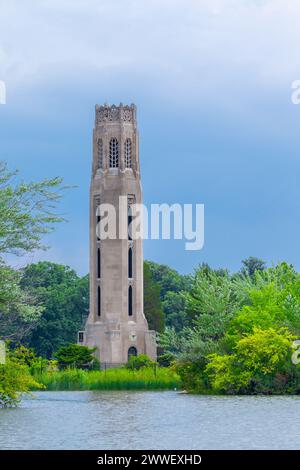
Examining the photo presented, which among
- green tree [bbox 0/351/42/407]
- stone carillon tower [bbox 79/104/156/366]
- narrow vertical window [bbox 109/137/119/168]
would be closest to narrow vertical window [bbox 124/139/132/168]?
stone carillon tower [bbox 79/104/156/366]

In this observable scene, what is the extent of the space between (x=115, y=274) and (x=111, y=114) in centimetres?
1454

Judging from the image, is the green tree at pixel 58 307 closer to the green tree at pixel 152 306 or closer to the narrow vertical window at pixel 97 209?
the green tree at pixel 152 306

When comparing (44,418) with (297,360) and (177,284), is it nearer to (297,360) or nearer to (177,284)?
(297,360)

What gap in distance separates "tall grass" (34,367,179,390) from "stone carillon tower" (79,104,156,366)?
3405cm

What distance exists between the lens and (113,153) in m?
107

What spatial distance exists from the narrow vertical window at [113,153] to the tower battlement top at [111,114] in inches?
75.5

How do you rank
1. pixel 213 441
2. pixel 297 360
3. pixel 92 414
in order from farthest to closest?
1. pixel 297 360
2. pixel 92 414
3. pixel 213 441

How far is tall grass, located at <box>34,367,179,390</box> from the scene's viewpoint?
216 feet

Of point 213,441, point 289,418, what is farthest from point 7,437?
point 289,418

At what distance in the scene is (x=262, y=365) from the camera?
52.5 metres

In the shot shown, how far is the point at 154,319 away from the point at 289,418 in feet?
235

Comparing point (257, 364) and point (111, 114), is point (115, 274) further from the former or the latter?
point (257, 364)

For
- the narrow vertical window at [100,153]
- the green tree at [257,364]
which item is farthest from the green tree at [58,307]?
the green tree at [257,364]

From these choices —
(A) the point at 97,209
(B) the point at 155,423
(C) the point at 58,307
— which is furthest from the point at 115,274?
(B) the point at 155,423
